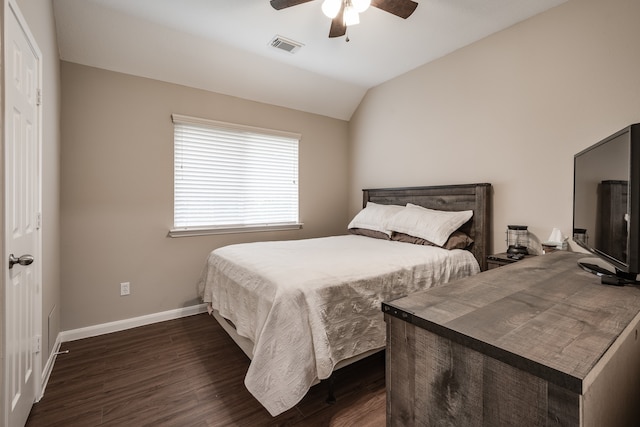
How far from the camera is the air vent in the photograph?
282cm

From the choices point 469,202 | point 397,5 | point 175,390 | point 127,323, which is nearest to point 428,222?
point 469,202

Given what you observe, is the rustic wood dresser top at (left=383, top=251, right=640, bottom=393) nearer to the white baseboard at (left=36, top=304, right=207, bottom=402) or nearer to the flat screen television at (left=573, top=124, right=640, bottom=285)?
the flat screen television at (left=573, top=124, right=640, bottom=285)

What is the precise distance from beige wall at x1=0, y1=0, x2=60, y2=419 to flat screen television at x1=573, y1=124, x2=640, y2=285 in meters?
2.93

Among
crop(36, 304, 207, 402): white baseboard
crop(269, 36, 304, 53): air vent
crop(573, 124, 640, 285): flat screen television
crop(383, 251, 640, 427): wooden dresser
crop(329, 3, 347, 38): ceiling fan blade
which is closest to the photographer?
crop(383, 251, 640, 427): wooden dresser

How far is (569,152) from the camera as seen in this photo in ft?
7.50

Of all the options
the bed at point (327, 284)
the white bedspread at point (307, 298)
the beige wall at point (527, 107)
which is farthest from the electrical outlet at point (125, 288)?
the beige wall at point (527, 107)

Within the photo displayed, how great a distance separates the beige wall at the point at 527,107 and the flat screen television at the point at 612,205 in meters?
0.76

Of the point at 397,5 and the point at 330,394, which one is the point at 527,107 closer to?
the point at 397,5

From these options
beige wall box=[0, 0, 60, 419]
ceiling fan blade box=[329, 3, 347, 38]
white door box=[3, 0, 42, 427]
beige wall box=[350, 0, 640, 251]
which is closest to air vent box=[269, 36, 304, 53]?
ceiling fan blade box=[329, 3, 347, 38]

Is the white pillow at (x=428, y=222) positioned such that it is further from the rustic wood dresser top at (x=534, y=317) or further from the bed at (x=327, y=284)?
the rustic wood dresser top at (x=534, y=317)

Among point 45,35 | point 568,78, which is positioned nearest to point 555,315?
point 568,78

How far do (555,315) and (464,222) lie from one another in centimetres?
206

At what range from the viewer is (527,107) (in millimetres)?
2531

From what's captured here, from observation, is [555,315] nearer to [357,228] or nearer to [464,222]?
[464,222]
